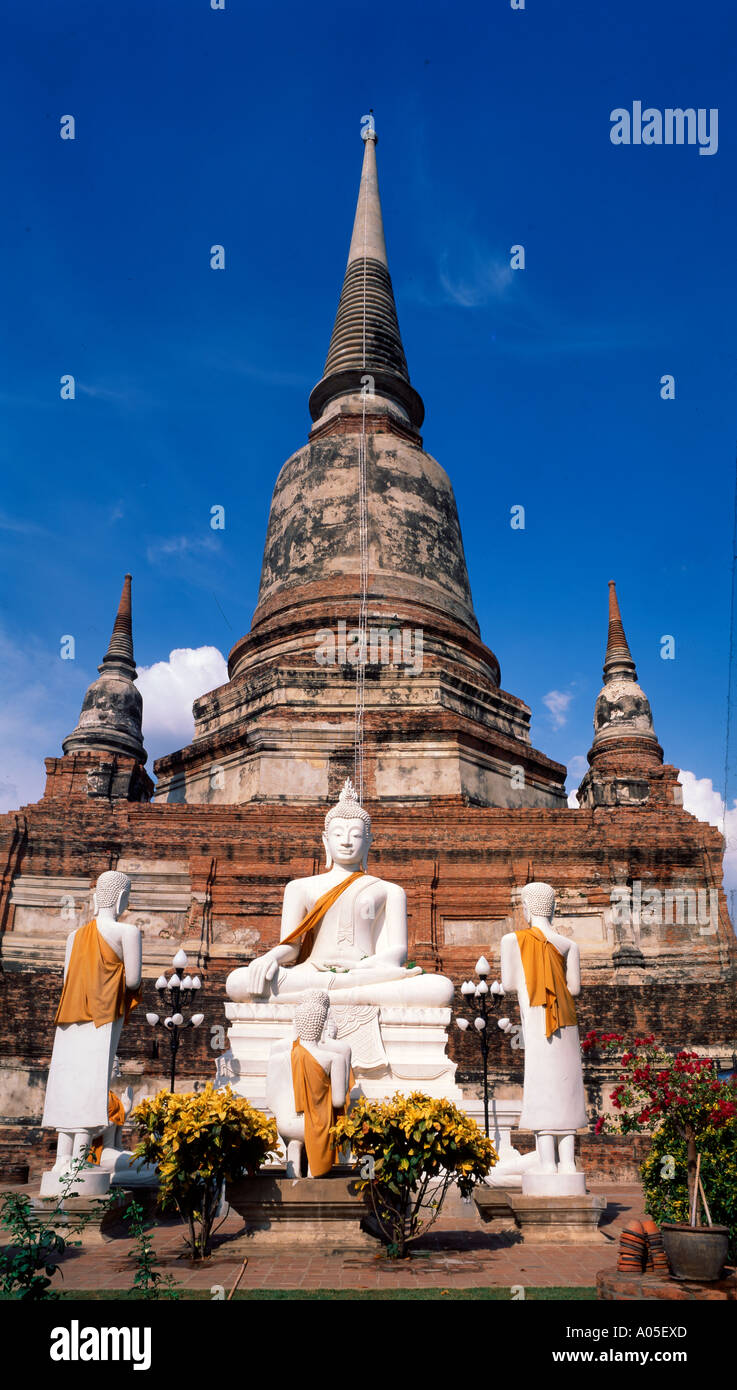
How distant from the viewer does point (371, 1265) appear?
6.22 metres

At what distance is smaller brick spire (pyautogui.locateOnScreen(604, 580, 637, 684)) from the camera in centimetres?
2838

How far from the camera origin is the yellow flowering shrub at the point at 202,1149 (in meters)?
6.34

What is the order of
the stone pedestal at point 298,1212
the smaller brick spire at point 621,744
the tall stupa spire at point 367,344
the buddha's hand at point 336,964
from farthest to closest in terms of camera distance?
the tall stupa spire at point 367,344 < the smaller brick spire at point 621,744 < the buddha's hand at point 336,964 < the stone pedestal at point 298,1212

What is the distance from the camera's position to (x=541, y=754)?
24.2 metres

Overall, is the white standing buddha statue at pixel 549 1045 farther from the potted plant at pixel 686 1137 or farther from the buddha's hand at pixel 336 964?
the buddha's hand at pixel 336 964

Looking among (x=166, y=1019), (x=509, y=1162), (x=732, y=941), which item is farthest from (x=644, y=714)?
(x=509, y=1162)

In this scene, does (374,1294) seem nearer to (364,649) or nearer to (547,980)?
(547,980)

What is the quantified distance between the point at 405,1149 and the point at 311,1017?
Answer: 4.32 ft

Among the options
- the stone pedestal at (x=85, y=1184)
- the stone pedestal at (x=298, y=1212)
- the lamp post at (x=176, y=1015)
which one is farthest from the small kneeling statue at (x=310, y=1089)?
the lamp post at (x=176, y=1015)

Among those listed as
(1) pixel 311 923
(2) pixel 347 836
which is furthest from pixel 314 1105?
(2) pixel 347 836

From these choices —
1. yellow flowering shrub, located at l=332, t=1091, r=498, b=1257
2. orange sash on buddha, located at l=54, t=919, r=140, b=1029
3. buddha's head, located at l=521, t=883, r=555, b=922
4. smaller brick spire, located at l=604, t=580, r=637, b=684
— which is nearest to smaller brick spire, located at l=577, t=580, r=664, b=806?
smaller brick spire, located at l=604, t=580, r=637, b=684

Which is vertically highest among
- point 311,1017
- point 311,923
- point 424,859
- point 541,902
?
point 424,859

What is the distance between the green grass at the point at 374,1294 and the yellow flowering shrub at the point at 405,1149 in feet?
2.97
